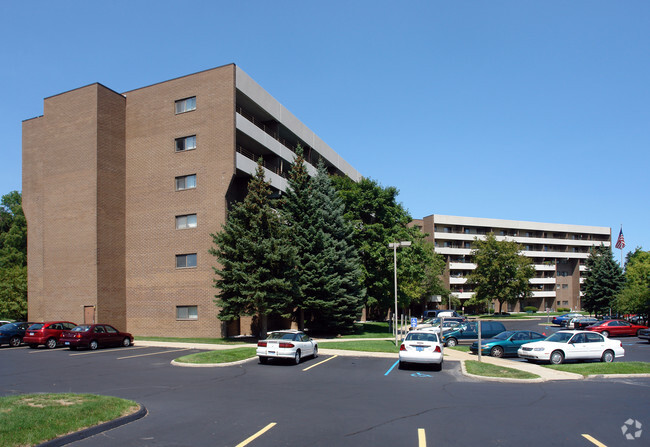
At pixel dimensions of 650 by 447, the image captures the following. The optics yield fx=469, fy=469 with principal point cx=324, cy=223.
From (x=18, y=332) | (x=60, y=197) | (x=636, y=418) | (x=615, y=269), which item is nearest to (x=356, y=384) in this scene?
(x=636, y=418)

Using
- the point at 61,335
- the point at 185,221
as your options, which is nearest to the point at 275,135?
the point at 185,221

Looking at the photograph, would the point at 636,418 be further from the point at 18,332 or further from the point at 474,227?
the point at 474,227

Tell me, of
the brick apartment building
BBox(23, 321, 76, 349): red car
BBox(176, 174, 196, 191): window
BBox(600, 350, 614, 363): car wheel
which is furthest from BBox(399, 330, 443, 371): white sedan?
Result: the brick apartment building

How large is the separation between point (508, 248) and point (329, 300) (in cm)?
5102

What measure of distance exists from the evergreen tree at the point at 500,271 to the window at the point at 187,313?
54.5 meters

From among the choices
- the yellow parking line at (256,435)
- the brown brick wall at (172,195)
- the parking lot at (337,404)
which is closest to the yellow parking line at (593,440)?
the parking lot at (337,404)

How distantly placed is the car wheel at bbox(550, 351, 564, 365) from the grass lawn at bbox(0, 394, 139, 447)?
17938 mm

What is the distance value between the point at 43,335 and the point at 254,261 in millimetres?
12409

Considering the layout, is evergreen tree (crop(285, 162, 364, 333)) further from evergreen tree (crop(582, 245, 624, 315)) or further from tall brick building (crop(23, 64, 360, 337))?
evergreen tree (crop(582, 245, 624, 315))

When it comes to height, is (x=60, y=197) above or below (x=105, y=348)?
above

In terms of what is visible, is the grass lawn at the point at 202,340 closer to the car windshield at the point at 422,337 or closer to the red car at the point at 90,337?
the red car at the point at 90,337

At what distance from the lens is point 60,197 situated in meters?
34.5

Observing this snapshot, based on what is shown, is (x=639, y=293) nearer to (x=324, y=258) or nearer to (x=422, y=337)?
(x=324, y=258)

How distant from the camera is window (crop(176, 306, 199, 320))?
32.9 metres
